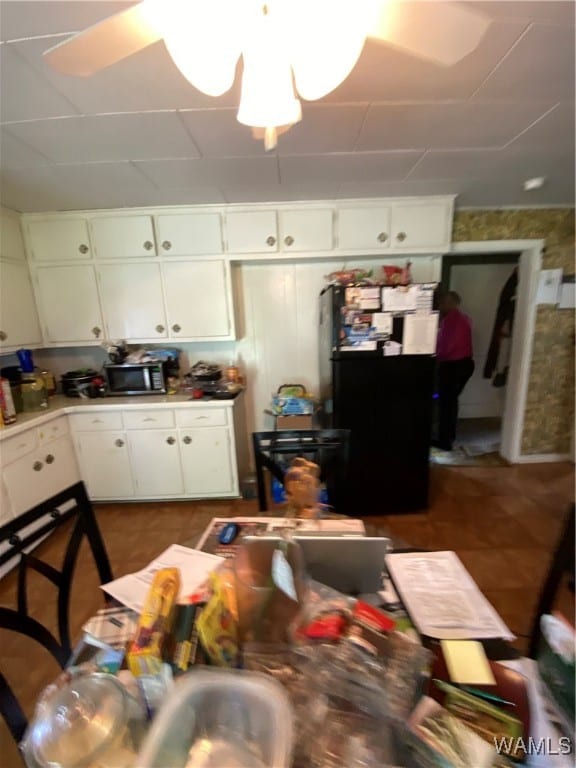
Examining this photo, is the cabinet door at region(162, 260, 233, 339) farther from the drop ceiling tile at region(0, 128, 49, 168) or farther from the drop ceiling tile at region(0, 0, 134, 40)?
the drop ceiling tile at region(0, 0, 134, 40)

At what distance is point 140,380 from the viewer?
2.76m

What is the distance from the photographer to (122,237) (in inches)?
102

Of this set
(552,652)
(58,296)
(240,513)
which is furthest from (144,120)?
(240,513)

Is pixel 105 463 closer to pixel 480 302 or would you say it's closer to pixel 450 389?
pixel 450 389

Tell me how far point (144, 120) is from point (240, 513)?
2432mm

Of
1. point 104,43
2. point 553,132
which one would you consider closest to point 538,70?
point 553,132

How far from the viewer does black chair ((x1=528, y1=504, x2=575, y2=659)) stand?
874 millimetres

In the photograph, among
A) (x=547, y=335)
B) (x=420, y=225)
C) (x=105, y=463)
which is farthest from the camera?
(x=547, y=335)

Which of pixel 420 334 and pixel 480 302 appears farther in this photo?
pixel 480 302

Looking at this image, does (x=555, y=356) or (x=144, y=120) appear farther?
(x=555, y=356)

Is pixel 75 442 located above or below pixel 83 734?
below

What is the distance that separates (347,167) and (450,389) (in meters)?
2.48

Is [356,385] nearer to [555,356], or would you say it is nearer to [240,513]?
[240,513]

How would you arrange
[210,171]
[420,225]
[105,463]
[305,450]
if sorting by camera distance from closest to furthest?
[305,450] < [210,171] < [420,225] < [105,463]
